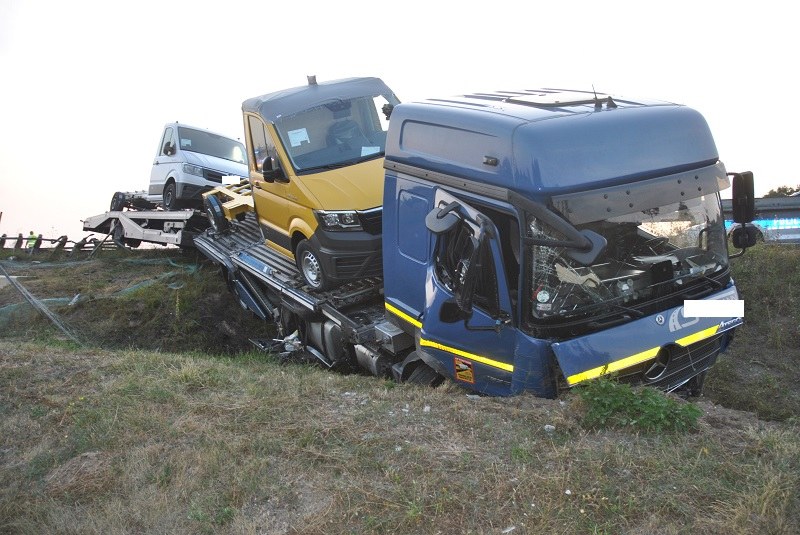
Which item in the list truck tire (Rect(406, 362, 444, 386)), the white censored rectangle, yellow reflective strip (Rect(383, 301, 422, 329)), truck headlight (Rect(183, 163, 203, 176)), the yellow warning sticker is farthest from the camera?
truck headlight (Rect(183, 163, 203, 176))

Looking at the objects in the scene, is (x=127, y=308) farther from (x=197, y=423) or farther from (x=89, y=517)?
(x=89, y=517)

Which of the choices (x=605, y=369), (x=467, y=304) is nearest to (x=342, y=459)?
(x=467, y=304)

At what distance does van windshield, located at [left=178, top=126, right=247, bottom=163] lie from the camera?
14.7 metres

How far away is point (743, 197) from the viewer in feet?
20.1

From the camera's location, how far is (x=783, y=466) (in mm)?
4445

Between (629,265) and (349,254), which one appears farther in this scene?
(349,254)

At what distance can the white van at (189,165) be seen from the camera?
14.2m

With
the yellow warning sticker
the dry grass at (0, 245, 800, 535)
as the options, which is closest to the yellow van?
the dry grass at (0, 245, 800, 535)

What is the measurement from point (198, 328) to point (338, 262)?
3.91m

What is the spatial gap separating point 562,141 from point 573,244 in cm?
82

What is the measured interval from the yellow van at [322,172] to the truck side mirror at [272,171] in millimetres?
11

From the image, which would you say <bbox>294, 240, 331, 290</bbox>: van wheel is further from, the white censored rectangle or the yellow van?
the white censored rectangle

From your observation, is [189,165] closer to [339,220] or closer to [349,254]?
[339,220]

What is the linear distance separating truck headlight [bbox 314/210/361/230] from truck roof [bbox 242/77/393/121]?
1.55 meters
